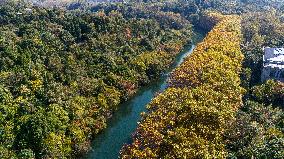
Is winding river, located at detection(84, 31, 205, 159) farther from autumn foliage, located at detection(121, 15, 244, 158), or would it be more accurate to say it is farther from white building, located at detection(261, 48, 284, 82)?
white building, located at detection(261, 48, 284, 82)

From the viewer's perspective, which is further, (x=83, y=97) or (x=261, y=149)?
(x=83, y=97)

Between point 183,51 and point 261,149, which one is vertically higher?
point 261,149

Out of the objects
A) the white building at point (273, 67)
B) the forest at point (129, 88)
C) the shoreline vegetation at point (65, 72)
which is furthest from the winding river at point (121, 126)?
the white building at point (273, 67)

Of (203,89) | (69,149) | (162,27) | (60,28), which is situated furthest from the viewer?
(162,27)

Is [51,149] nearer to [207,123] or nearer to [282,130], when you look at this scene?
[207,123]

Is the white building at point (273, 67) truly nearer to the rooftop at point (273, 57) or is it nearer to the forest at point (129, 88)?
the rooftop at point (273, 57)

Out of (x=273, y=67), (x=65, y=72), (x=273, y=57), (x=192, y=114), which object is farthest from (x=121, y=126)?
(x=273, y=57)

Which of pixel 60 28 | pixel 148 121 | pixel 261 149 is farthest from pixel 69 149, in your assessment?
pixel 60 28
